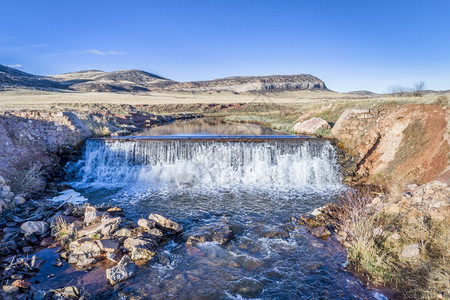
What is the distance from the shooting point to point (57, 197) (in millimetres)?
10938

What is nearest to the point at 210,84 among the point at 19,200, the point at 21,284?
the point at 19,200

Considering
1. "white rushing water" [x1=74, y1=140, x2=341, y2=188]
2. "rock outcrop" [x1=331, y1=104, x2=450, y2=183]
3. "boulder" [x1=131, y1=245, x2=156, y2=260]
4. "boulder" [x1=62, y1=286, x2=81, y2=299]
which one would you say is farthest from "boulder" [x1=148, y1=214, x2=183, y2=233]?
"rock outcrop" [x1=331, y1=104, x2=450, y2=183]

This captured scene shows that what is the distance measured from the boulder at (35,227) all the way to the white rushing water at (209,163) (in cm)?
558

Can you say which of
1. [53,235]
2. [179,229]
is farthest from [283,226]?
[53,235]

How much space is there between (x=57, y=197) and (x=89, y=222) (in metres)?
4.01

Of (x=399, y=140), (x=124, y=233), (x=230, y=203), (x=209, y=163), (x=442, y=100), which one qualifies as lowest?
(x=230, y=203)

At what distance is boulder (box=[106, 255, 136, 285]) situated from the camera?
5719 millimetres

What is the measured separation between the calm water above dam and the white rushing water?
2.0 inches

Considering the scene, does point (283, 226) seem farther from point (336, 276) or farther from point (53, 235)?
point (53, 235)

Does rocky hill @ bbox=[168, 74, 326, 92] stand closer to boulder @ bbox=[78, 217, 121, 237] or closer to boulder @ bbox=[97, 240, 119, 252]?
boulder @ bbox=[78, 217, 121, 237]

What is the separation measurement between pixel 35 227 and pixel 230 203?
6.26 meters

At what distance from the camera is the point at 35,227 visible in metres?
7.64

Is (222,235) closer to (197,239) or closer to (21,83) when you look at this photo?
(197,239)

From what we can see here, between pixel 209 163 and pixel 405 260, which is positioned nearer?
pixel 405 260
